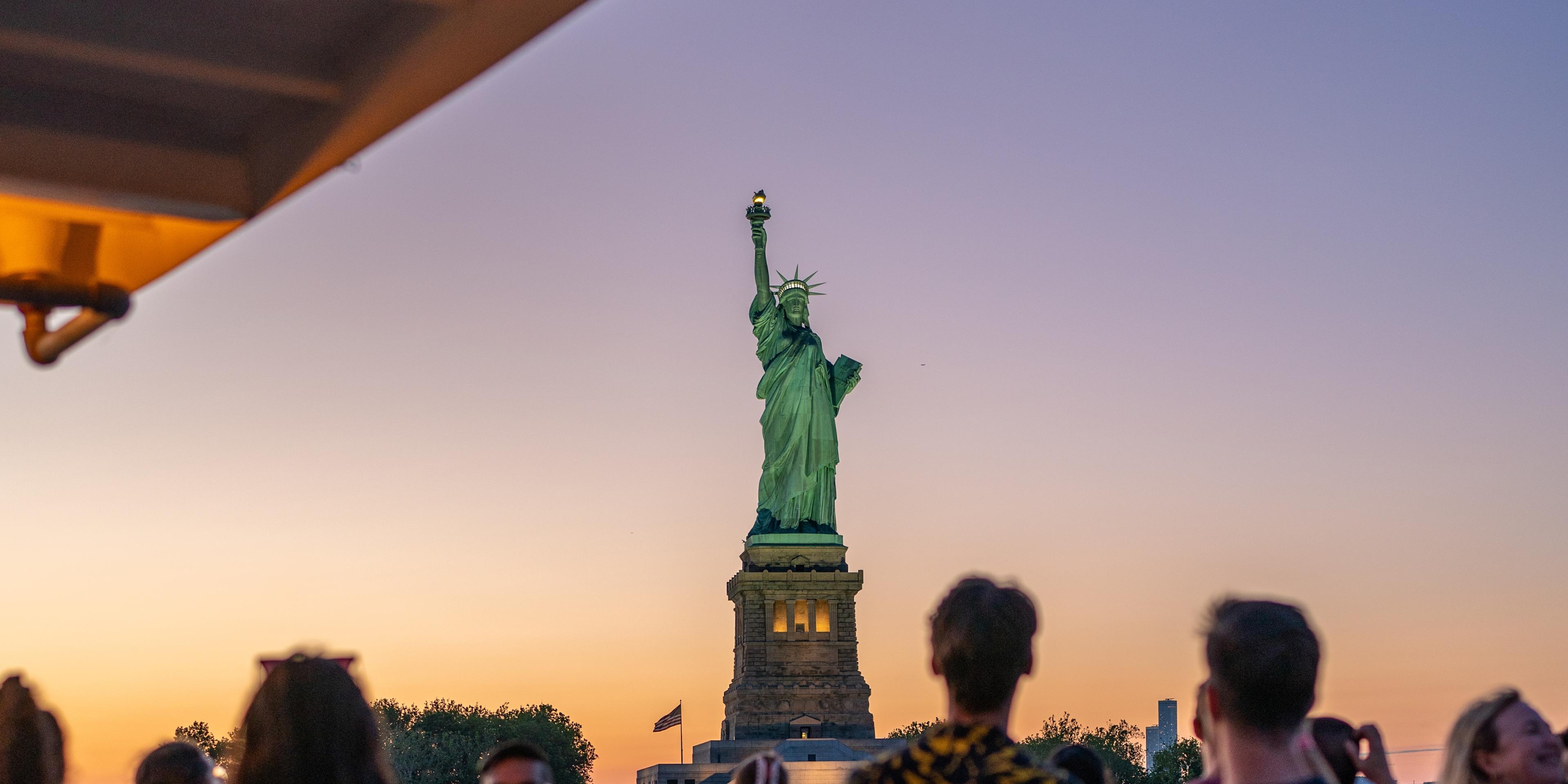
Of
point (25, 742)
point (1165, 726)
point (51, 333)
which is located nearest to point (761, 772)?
point (25, 742)

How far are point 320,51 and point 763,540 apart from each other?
43.4 meters

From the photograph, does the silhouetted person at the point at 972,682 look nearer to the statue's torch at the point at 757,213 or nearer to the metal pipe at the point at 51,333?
the metal pipe at the point at 51,333

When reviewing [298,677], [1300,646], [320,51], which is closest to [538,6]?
[320,51]

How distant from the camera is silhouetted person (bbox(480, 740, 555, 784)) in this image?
5316 millimetres

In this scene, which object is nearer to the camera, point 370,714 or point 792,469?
point 370,714

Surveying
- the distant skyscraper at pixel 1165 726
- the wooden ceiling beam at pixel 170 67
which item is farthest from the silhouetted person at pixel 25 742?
the distant skyscraper at pixel 1165 726

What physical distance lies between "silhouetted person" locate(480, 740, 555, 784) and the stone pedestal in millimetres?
42511

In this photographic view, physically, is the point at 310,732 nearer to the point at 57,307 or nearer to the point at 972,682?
the point at 972,682

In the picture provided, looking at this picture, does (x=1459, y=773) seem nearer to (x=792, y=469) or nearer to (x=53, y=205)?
(x=53, y=205)

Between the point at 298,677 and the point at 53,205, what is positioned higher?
the point at 53,205

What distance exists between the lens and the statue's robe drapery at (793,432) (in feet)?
165

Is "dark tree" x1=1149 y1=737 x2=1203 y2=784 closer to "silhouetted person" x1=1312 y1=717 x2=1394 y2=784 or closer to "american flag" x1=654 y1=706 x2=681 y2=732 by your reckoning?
"american flag" x1=654 y1=706 x2=681 y2=732

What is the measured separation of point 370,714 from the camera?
4.40 metres

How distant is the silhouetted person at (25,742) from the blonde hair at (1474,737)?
4.58 metres
